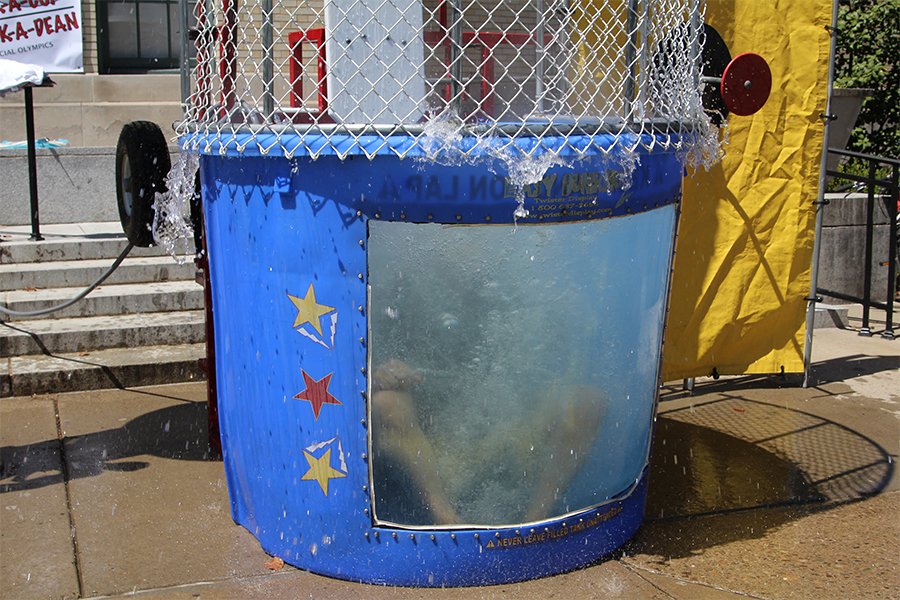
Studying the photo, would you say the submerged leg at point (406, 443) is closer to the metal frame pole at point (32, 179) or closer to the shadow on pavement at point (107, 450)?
the shadow on pavement at point (107, 450)

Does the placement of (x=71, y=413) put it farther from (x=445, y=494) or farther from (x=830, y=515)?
(x=830, y=515)

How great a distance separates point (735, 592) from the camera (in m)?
3.09

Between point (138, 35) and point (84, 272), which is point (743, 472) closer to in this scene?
point (84, 272)

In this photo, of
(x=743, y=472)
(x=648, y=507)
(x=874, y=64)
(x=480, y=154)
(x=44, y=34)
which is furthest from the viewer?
(x=874, y=64)

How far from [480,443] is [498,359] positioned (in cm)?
32

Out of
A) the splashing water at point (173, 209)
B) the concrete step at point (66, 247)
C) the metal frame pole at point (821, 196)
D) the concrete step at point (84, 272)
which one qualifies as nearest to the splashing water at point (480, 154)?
the splashing water at point (173, 209)

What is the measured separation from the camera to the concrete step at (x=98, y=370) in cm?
528

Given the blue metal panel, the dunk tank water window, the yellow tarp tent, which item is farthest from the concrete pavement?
the yellow tarp tent

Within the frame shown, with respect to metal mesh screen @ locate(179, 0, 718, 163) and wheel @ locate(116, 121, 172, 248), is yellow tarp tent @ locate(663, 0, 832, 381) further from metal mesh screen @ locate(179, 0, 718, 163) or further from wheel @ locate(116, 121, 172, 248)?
wheel @ locate(116, 121, 172, 248)

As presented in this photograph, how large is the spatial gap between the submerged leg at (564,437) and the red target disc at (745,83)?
1314 millimetres

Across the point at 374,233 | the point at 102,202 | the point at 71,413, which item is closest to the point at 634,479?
the point at 374,233

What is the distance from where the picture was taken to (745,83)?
10.8 ft

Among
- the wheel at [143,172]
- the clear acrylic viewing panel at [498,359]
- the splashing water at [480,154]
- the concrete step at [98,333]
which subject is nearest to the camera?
the splashing water at [480,154]

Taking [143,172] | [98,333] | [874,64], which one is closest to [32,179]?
[98,333]
